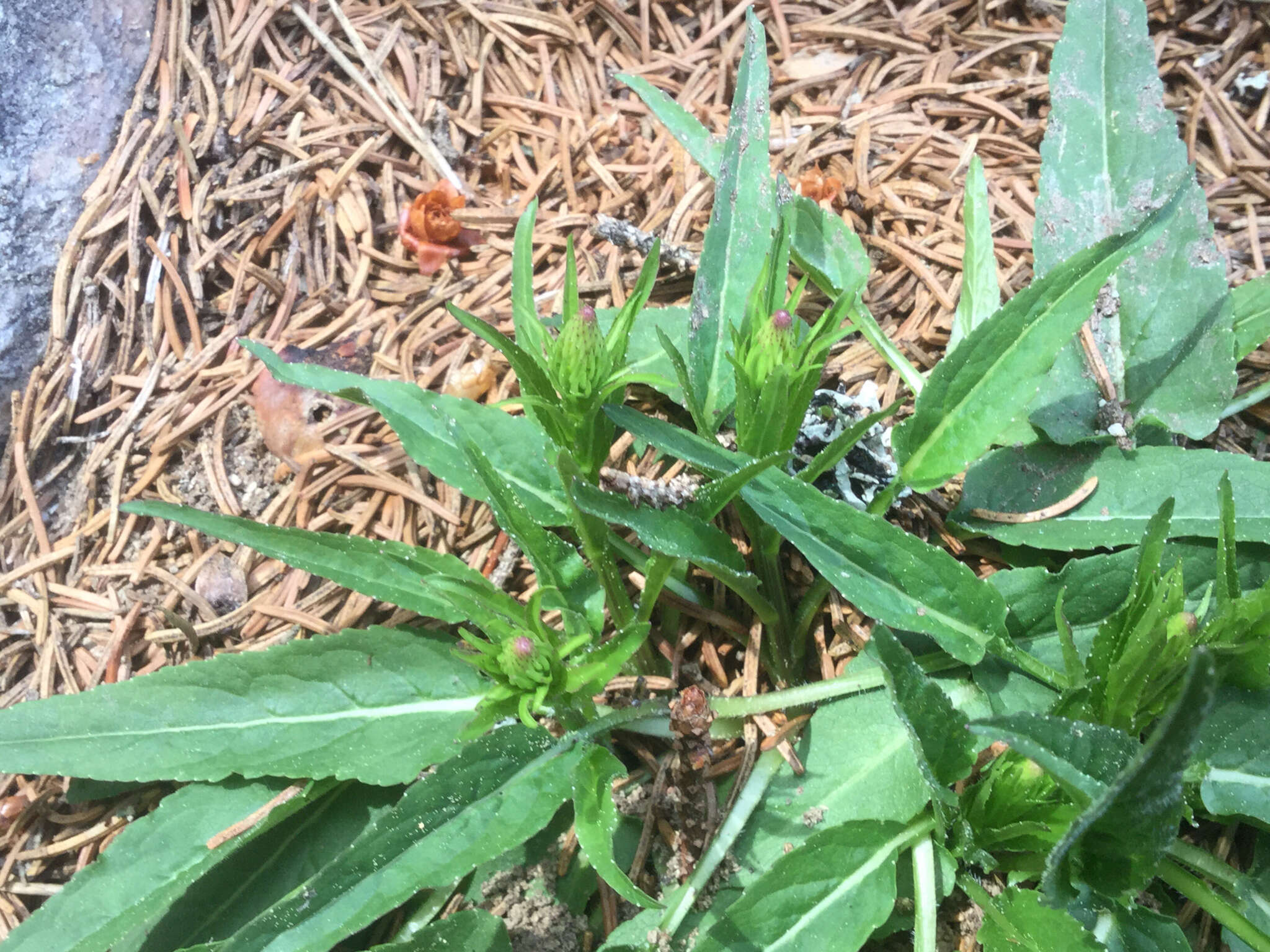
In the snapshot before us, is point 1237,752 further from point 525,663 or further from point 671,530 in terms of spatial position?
point 525,663

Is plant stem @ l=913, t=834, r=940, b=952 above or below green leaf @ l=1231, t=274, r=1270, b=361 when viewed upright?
below

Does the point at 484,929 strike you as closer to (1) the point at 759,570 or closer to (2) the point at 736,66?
(1) the point at 759,570

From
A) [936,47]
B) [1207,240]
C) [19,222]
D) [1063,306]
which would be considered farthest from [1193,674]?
[19,222]

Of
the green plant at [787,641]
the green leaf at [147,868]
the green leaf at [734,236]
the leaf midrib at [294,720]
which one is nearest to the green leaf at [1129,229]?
the green plant at [787,641]

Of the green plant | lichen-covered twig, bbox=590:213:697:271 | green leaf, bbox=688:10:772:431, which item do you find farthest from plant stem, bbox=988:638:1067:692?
lichen-covered twig, bbox=590:213:697:271

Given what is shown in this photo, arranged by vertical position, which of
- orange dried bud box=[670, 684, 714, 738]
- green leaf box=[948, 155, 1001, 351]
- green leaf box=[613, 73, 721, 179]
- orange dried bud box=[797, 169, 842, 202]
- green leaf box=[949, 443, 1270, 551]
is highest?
green leaf box=[613, 73, 721, 179]

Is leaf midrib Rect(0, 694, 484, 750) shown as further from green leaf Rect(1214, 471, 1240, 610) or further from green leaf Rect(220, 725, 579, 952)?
green leaf Rect(1214, 471, 1240, 610)

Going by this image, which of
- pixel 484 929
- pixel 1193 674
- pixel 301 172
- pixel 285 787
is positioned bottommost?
pixel 484 929
